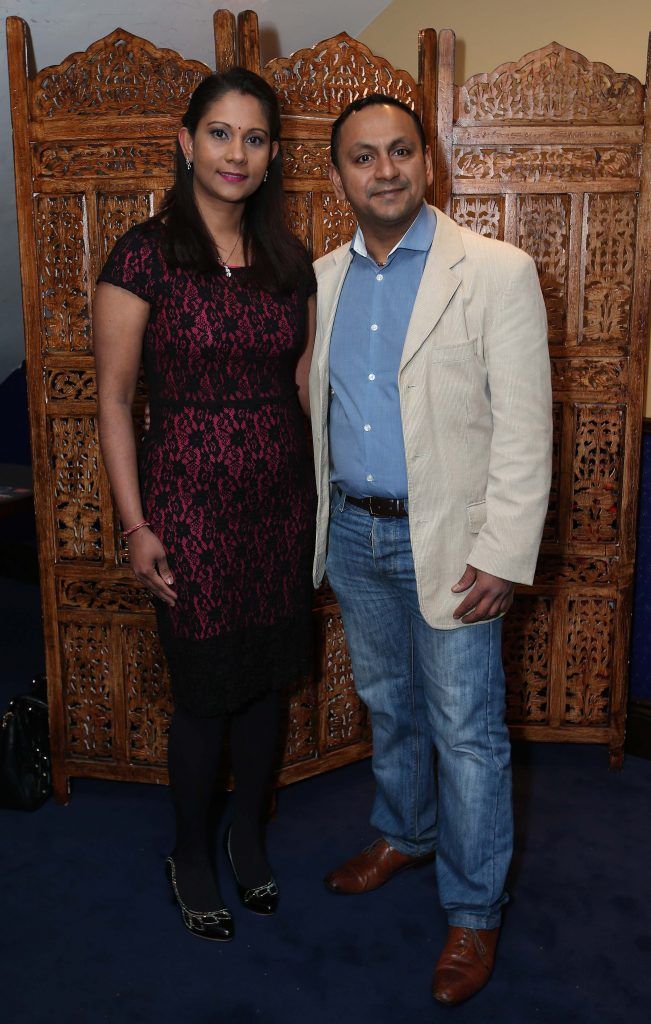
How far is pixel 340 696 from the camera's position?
3006 mm

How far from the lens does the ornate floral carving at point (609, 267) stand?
9.30 feet

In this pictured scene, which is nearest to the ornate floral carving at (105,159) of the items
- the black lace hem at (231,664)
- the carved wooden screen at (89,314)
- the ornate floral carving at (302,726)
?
the carved wooden screen at (89,314)

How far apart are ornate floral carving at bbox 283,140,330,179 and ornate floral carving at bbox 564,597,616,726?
151 cm

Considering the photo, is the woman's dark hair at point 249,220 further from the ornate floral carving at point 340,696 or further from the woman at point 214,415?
the ornate floral carving at point 340,696

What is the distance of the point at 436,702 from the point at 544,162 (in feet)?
5.32

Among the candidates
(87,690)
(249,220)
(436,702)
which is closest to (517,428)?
(436,702)

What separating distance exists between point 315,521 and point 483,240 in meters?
0.73

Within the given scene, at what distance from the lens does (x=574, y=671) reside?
315cm

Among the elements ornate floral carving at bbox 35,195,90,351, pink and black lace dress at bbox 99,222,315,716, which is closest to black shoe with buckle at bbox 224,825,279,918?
pink and black lace dress at bbox 99,222,315,716

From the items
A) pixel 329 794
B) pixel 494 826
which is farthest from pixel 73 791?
pixel 494 826

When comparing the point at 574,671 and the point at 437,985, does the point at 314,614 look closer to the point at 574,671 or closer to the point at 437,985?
the point at 574,671

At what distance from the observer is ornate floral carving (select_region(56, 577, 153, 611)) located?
2863 millimetres

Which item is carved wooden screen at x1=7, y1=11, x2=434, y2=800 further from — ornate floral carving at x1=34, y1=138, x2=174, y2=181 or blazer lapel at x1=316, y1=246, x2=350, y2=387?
blazer lapel at x1=316, y1=246, x2=350, y2=387

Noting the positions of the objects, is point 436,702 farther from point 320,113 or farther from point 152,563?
point 320,113
